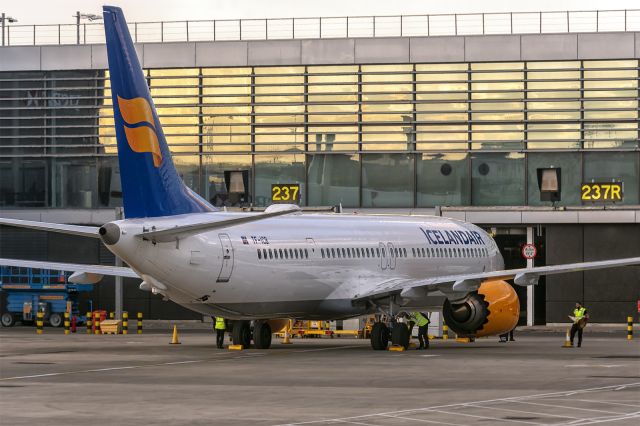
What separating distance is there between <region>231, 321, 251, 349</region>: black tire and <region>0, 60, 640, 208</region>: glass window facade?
2120 centimetres

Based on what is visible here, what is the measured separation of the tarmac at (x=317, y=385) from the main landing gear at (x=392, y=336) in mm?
497

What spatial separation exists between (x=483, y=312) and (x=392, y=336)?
10.0 ft

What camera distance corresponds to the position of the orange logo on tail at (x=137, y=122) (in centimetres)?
3375

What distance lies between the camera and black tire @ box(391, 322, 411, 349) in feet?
132

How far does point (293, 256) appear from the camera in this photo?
39219 millimetres

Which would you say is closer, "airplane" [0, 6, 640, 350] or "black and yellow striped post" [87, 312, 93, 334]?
"airplane" [0, 6, 640, 350]

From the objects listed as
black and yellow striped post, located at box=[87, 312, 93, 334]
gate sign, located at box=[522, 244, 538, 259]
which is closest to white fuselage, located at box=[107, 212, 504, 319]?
gate sign, located at box=[522, 244, 538, 259]

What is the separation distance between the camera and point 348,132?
6209 cm

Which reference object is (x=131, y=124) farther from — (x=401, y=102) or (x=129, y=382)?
(x=401, y=102)

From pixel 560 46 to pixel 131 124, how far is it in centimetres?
3089

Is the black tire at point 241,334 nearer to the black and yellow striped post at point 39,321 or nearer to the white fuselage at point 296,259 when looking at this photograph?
the white fuselage at point 296,259

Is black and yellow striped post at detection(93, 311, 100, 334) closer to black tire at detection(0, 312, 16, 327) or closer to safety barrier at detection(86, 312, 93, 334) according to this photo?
safety barrier at detection(86, 312, 93, 334)

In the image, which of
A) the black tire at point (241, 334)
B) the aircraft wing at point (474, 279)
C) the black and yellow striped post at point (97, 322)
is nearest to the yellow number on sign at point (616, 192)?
the aircraft wing at point (474, 279)

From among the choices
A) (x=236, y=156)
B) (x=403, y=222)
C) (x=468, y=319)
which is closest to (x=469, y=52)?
(x=236, y=156)
